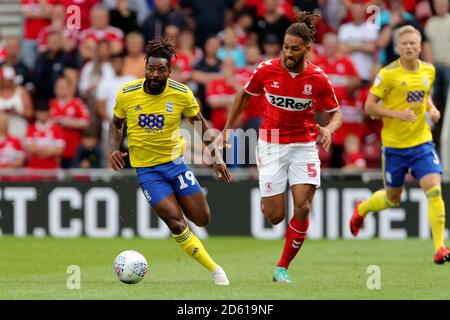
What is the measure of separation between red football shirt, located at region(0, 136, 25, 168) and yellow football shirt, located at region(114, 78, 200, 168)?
8.24 metres

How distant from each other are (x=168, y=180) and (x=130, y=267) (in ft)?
3.41

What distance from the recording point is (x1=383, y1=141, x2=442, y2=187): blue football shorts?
14234 millimetres

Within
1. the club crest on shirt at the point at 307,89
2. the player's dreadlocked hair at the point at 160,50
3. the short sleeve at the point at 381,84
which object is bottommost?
the club crest on shirt at the point at 307,89

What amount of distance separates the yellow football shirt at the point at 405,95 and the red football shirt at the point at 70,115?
24.2ft

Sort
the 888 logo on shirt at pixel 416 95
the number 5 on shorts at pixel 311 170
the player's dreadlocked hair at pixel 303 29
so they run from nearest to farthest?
the player's dreadlocked hair at pixel 303 29, the number 5 on shorts at pixel 311 170, the 888 logo on shirt at pixel 416 95

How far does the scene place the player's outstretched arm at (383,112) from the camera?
1383 cm

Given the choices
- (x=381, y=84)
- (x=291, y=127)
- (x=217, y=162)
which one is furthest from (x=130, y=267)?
(x=381, y=84)

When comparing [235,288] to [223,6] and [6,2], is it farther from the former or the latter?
[6,2]

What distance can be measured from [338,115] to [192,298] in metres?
2.85

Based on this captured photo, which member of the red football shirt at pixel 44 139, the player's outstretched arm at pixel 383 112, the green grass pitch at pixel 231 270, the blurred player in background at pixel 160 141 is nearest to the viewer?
the green grass pitch at pixel 231 270

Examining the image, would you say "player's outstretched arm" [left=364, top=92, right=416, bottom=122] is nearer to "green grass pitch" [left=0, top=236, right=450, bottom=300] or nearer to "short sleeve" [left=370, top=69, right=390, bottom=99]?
"short sleeve" [left=370, top=69, right=390, bottom=99]

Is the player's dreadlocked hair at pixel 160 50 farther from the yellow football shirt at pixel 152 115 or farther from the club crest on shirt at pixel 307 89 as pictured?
the club crest on shirt at pixel 307 89

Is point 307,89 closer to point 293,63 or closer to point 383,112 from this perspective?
point 293,63

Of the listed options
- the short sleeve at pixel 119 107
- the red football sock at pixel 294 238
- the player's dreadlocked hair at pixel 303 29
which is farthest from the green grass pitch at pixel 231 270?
the player's dreadlocked hair at pixel 303 29
